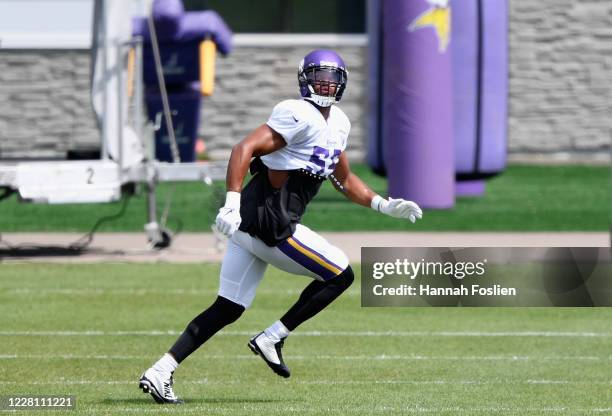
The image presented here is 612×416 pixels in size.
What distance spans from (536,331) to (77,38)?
6.80 meters

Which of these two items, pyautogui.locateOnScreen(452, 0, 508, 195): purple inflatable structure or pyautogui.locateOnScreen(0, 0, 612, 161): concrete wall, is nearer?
pyautogui.locateOnScreen(452, 0, 508, 195): purple inflatable structure

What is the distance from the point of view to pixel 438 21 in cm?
1764

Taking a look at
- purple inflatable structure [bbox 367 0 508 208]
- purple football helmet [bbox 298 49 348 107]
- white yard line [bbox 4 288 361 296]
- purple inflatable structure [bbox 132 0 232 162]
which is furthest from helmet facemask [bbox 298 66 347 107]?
purple inflatable structure [bbox 132 0 232 162]

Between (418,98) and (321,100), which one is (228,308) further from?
(418,98)

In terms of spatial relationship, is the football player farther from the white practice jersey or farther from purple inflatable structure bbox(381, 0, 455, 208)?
purple inflatable structure bbox(381, 0, 455, 208)

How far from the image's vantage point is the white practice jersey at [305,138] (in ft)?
23.4

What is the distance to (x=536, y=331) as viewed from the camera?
414 inches

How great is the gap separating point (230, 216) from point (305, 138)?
626mm

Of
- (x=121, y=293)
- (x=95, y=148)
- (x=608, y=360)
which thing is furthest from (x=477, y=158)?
(x=608, y=360)

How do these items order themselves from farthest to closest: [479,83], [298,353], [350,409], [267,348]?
[479,83] < [298,353] < [267,348] < [350,409]

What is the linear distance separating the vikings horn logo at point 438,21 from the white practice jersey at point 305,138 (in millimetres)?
10389

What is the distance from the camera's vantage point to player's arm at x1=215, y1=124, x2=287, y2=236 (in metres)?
6.87

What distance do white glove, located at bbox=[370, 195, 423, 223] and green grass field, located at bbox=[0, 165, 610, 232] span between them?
8.53 meters

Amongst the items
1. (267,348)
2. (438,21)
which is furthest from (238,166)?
(438,21)
